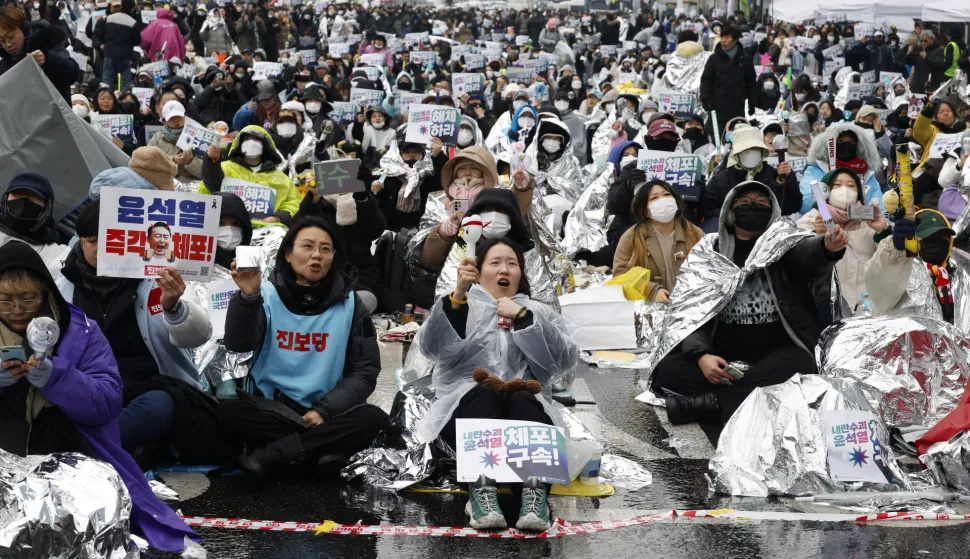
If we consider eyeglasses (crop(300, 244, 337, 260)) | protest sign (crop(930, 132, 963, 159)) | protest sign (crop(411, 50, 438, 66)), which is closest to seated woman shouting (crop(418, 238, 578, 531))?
eyeglasses (crop(300, 244, 337, 260))

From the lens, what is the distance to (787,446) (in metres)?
5.91

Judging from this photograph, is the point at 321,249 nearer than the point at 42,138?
Yes

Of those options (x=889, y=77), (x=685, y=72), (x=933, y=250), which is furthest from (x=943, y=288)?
(x=889, y=77)

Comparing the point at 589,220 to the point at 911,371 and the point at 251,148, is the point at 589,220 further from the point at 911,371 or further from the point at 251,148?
the point at 911,371

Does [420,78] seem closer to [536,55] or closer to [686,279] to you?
[536,55]

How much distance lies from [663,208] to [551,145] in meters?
5.18

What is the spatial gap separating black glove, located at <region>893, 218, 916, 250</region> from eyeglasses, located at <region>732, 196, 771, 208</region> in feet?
2.32

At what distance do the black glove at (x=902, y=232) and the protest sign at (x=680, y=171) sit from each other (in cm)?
383

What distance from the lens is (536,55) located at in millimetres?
28469

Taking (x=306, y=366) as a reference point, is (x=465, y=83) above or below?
below

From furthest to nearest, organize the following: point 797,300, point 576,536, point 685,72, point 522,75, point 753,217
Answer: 1. point 522,75
2. point 685,72
3. point 753,217
4. point 797,300
5. point 576,536

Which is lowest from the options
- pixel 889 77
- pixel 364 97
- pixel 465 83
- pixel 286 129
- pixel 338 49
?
pixel 889 77

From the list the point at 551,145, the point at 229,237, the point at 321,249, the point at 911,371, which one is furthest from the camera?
the point at 551,145

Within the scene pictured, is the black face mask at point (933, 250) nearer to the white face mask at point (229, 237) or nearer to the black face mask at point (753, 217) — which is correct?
the black face mask at point (753, 217)
